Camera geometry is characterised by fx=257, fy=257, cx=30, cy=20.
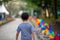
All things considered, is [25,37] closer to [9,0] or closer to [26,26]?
[26,26]

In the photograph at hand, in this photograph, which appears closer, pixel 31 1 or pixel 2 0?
pixel 2 0

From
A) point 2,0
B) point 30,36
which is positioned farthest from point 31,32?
point 2,0

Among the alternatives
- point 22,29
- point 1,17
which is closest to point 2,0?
point 22,29

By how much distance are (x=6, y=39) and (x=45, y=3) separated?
35575 millimetres

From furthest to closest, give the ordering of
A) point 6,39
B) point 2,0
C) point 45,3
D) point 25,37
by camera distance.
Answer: point 45,3 < point 2,0 < point 6,39 < point 25,37

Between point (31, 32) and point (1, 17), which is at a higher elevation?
point (31, 32)

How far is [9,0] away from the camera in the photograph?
17.0 meters

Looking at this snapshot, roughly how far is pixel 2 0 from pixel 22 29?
11.5 m

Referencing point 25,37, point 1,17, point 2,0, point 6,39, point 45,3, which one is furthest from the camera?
point 45,3

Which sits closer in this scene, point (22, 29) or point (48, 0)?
point (22, 29)

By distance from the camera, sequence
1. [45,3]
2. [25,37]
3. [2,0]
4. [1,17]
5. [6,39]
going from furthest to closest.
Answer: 1. [45,3]
2. [1,17]
3. [2,0]
4. [6,39]
5. [25,37]

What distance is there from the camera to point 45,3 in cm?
5169

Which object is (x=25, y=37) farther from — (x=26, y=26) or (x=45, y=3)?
(x=45, y=3)

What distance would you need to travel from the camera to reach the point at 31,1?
174 ft
